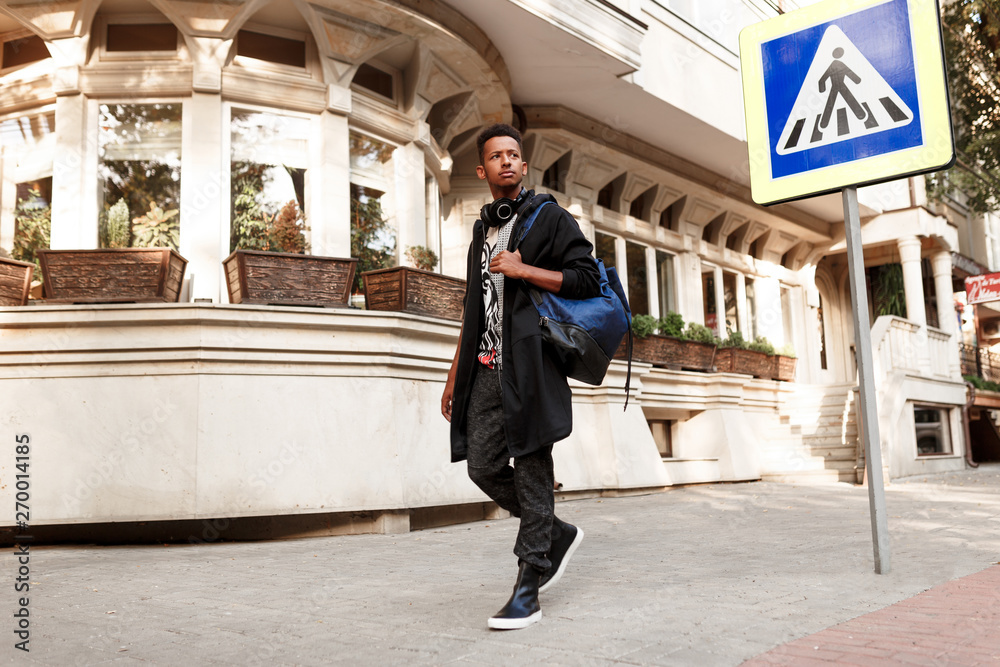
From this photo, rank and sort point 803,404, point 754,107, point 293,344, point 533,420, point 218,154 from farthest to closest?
point 803,404 < point 218,154 < point 293,344 < point 754,107 < point 533,420

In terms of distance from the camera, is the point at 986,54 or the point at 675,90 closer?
the point at 675,90

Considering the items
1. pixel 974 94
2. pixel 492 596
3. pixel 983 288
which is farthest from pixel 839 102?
pixel 983 288

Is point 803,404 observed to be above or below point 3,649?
above

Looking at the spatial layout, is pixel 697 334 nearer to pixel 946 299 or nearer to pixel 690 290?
pixel 690 290

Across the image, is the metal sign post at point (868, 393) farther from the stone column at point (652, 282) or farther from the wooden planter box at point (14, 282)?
the stone column at point (652, 282)

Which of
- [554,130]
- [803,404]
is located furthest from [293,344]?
[803,404]

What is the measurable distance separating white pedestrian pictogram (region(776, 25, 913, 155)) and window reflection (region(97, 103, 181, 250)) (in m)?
6.43

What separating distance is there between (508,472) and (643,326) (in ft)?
32.9

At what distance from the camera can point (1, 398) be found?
309 inches

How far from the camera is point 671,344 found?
47.3 ft

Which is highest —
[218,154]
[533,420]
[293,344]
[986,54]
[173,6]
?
[986,54]

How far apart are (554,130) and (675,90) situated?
1.95 metres

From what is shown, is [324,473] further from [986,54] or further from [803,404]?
[986,54]

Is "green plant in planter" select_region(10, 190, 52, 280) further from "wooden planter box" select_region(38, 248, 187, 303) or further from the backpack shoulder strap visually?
the backpack shoulder strap
